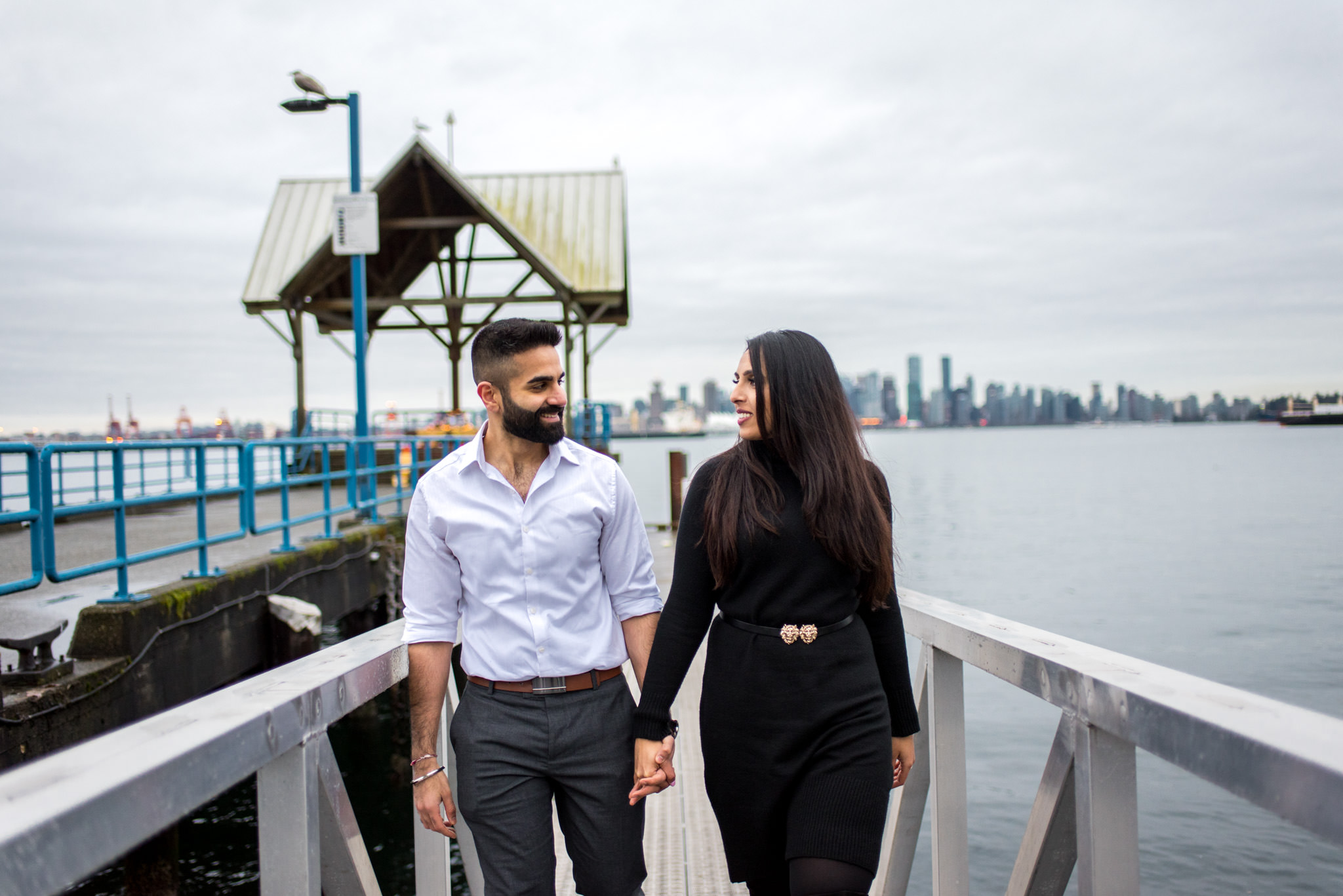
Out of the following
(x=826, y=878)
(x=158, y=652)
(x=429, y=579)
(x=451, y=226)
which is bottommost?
(x=158, y=652)

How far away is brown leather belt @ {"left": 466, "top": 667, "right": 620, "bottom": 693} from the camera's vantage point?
2277mm

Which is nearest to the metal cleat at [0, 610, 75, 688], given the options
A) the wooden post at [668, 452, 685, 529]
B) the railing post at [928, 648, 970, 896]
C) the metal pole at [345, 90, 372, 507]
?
the railing post at [928, 648, 970, 896]

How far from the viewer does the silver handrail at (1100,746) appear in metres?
1.25

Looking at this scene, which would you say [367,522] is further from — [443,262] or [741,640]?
[741,640]

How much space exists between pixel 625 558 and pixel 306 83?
11.2 meters

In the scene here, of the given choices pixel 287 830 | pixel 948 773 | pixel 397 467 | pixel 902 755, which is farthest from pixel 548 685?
pixel 397 467

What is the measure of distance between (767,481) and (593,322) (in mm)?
17719

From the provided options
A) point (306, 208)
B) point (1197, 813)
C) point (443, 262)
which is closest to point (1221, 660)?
point (1197, 813)

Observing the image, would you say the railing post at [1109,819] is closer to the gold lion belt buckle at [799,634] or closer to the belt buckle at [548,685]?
the gold lion belt buckle at [799,634]

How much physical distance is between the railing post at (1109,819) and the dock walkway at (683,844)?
1861 mm

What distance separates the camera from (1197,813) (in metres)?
10.1

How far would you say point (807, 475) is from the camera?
2.37m

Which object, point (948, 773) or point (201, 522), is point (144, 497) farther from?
point (948, 773)

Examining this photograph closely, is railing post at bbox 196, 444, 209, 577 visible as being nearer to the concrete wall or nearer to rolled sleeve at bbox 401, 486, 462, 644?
the concrete wall
